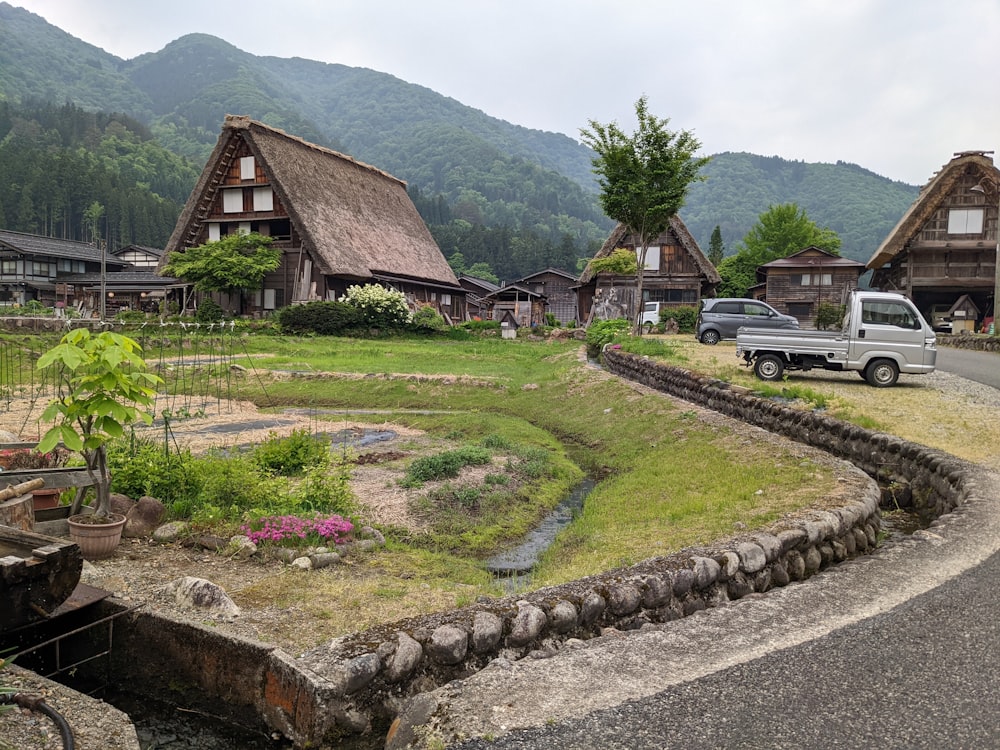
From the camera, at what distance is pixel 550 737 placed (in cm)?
259

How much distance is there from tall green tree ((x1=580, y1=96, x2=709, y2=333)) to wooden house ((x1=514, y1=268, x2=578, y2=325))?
2623cm

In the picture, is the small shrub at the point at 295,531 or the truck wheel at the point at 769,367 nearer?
the small shrub at the point at 295,531

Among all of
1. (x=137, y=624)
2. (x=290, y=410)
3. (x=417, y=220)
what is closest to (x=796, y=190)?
(x=417, y=220)

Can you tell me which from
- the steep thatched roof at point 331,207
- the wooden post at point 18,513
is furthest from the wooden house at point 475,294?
the wooden post at point 18,513

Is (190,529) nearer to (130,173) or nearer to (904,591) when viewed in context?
(904,591)

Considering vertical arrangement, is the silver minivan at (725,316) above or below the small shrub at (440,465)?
above

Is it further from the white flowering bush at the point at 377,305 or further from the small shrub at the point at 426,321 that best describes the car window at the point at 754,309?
the white flowering bush at the point at 377,305

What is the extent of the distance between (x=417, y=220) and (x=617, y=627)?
42895 millimetres

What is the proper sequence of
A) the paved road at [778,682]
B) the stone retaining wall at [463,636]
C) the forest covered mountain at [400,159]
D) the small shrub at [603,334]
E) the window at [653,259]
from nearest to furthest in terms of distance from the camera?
the paved road at [778,682] < the stone retaining wall at [463,636] < the small shrub at [603,334] < the window at [653,259] < the forest covered mountain at [400,159]

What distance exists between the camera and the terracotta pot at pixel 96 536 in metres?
4.81

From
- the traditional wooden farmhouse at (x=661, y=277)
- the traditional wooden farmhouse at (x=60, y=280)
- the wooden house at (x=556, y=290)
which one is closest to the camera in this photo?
the traditional wooden farmhouse at (x=661, y=277)

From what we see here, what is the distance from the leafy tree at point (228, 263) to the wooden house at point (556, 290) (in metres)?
23.3

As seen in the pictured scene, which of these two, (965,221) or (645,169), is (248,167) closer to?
(645,169)

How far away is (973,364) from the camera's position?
1678cm
